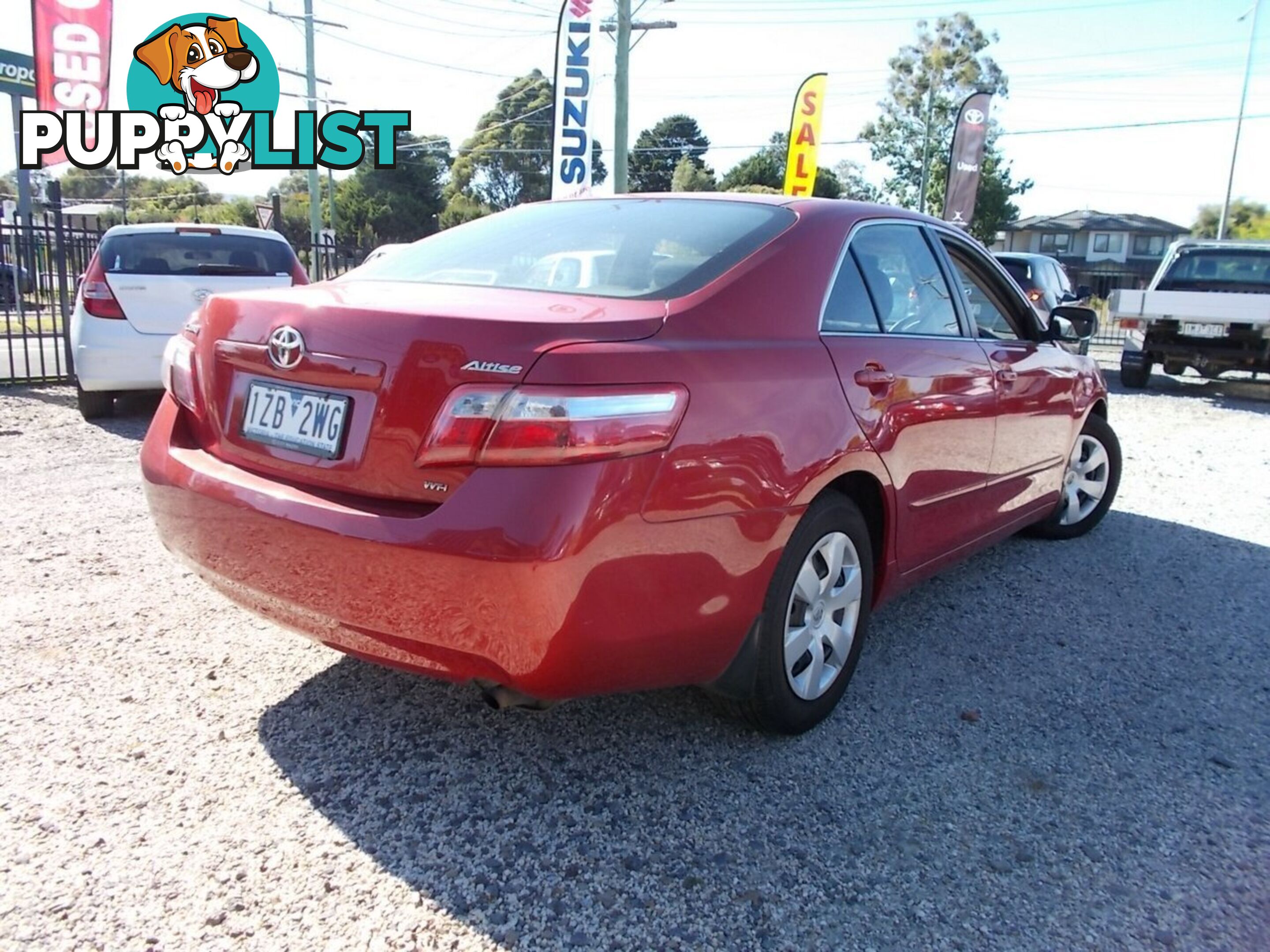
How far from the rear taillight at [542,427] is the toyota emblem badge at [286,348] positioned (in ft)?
1.60

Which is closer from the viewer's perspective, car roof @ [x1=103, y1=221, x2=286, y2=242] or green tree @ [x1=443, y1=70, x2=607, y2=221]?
car roof @ [x1=103, y1=221, x2=286, y2=242]

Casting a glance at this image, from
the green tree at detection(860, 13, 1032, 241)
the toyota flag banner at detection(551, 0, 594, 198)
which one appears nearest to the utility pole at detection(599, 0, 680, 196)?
the toyota flag banner at detection(551, 0, 594, 198)

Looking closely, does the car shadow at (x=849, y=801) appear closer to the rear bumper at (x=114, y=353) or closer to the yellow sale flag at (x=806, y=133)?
the rear bumper at (x=114, y=353)

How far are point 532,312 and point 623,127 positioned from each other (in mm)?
16978

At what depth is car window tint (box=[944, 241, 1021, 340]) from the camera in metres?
3.79

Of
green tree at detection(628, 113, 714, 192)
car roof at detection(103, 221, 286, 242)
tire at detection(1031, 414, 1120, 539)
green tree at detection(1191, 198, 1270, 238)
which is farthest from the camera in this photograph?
green tree at detection(628, 113, 714, 192)

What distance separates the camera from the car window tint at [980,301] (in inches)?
149

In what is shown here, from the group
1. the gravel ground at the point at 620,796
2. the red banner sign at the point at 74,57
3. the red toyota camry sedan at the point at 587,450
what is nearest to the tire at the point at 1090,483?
the gravel ground at the point at 620,796

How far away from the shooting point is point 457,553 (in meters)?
2.06

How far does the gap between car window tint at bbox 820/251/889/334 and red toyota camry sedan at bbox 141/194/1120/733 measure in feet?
0.05

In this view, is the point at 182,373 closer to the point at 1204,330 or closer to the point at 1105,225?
the point at 1204,330

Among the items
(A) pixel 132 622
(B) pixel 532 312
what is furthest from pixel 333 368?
(A) pixel 132 622

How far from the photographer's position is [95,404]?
7.54m

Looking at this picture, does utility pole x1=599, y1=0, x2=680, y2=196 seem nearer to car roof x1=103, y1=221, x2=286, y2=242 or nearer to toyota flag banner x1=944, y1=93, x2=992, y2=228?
toyota flag banner x1=944, y1=93, x2=992, y2=228
